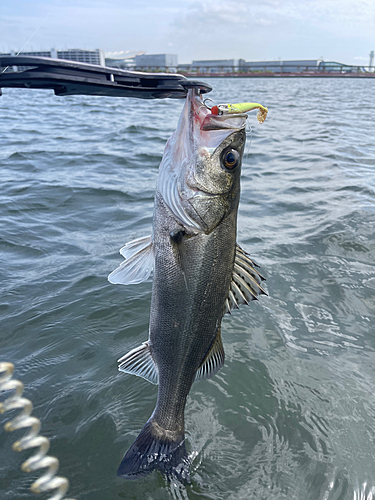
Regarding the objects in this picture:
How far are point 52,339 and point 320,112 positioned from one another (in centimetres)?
2155

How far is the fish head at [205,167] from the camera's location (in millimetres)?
2217

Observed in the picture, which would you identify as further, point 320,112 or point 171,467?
point 320,112

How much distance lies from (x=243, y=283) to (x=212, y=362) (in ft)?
1.86

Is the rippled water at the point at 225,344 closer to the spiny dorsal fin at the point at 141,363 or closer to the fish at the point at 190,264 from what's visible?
the fish at the point at 190,264

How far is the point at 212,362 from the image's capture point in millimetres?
2482

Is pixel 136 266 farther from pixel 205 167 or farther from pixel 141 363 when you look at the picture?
pixel 205 167

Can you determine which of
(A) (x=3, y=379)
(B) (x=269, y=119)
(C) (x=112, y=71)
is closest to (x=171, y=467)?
(A) (x=3, y=379)

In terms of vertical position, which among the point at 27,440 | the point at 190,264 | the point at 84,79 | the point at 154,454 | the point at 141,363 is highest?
the point at 84,79

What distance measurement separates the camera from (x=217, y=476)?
108 inches

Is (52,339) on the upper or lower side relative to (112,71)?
lower

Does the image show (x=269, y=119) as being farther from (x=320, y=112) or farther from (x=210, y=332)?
(x=210, y=332)

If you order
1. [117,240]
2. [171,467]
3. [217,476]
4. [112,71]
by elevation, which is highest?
[112,71]

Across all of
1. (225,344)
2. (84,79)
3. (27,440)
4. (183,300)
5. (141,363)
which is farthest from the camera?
(225,344)

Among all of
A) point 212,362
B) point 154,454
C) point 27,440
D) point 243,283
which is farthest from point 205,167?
point 154,454
